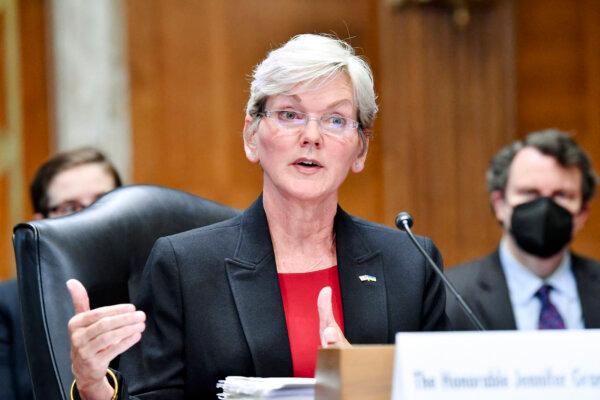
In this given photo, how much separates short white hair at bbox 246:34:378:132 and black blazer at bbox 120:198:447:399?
292mm

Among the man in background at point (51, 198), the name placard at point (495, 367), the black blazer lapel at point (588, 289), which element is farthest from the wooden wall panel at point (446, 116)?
the name placard at point (495, 367)

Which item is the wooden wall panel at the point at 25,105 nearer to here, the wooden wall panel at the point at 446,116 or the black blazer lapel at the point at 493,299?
the wooden wall panel at the point at 446,116

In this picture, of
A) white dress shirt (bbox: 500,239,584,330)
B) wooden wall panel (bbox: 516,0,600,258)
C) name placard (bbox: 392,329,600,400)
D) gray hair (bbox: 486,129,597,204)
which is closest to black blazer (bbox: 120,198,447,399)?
name placard (bbox: 392,329,600,400)

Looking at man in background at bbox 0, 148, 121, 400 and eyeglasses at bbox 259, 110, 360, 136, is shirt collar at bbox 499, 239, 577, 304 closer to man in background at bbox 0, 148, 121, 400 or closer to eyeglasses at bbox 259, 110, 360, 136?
man in background at bbox 0, 148, 121, 400

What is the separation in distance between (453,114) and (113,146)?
1.66 metres

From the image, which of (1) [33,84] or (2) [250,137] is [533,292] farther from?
(1) [33,84]

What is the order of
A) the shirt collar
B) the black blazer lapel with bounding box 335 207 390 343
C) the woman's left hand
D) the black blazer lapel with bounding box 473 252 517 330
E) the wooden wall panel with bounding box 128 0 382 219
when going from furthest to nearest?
the wooden wall panel with bounding box 128 0 382 219
the shirt collar
the black blazer lapel with bounding box 473 252 517 330
the black blazer lapel with bounding box 335 207 390 343
the woman's left hand

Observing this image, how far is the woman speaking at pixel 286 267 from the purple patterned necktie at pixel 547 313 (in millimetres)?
1342

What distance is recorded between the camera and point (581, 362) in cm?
180

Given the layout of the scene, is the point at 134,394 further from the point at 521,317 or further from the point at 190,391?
the point at 521,317

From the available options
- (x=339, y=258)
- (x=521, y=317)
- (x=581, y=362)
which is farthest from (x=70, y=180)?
(x=581, y=362)

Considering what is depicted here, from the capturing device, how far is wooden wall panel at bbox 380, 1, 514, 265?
5.32 metres

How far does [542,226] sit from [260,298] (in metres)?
1.73

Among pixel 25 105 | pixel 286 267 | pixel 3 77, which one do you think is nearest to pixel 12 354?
pixel 286 267
